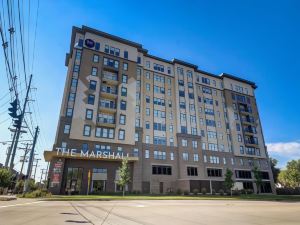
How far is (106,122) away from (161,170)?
A: 16663mm

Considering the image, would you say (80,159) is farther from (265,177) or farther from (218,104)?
(265,177)

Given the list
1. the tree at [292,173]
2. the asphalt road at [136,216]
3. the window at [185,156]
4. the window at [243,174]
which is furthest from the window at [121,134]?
the tree at [292,173]

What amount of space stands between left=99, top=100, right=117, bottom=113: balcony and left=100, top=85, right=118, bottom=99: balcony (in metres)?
1.59

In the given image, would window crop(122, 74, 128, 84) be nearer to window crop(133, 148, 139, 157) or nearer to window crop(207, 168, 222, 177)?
window crop(133, 148, 139, 157)

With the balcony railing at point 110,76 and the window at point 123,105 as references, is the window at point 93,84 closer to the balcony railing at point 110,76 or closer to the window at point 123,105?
the balcony railing at point 110,76

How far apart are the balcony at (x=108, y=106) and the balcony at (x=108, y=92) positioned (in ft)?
5.21

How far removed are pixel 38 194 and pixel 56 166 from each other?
7.49m

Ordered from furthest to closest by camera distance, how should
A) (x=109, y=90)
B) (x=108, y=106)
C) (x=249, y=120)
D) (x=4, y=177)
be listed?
1. (x=249, y=120)
2. (x=109, y=90)
3. (x=108, y=106)
4. (x=4, y=177)

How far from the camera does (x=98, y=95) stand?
4806 cm

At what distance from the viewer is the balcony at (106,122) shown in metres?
45.9

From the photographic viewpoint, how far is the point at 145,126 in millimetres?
52000

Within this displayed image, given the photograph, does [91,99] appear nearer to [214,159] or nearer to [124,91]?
[124,91]

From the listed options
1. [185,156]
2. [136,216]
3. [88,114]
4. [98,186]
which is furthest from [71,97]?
[136,216]

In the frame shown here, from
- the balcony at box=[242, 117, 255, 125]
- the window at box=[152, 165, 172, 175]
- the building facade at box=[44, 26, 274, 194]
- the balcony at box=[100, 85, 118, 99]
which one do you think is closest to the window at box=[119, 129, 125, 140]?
the building facade at box=[44, 26, 274, 194]
